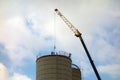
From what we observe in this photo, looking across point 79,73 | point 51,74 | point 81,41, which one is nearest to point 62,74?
point 51,74

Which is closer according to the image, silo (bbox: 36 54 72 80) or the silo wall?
silo (bbox: 36 54 72 80)

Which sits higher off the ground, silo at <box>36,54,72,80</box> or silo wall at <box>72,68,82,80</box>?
silo wall at <box>72,68,82,80</box>

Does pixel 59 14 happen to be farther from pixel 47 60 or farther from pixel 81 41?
pixel 47 60

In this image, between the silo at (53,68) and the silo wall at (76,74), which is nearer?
the silo at (53,68)

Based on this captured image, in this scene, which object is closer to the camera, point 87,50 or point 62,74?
point 62,74

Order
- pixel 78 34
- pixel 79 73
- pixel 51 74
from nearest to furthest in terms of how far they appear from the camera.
A: pixel 51 74 → pixel 79 73 → pixel 78 34

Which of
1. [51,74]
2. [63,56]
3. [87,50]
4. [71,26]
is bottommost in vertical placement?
[51,74]

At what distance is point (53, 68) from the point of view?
7075cm

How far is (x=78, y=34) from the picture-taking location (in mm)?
94812

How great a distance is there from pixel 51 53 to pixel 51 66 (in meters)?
4.40

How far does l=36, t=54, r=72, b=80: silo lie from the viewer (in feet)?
230

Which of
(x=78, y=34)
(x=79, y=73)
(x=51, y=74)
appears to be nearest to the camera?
(x=51, y=74)

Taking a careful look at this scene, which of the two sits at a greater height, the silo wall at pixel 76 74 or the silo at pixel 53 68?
the silo wall at pixel 76 74

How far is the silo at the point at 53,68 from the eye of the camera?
230 feet
